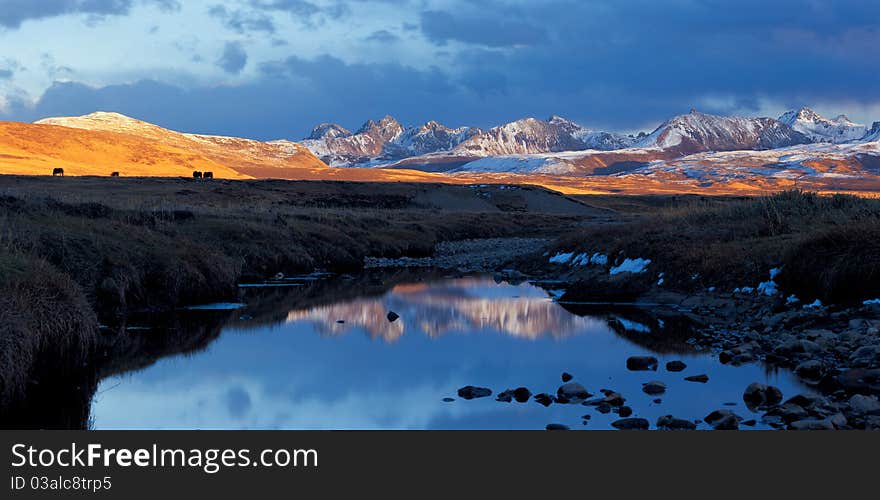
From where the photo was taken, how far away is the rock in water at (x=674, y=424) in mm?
13008

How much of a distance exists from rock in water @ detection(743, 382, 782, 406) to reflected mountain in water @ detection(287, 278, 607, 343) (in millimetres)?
8370

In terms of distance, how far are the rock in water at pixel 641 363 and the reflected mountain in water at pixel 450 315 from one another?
14.2ft

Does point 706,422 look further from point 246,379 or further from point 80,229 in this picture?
point 80,229

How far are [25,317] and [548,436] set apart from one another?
9459mm

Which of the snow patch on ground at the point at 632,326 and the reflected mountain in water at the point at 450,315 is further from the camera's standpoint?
the reflected mountain in water at the point at 450,315

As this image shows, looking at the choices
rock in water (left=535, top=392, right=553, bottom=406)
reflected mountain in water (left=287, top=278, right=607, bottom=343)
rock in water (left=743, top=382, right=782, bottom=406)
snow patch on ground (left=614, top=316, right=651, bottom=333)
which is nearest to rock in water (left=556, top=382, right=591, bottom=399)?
rock in water (left=535, top=392, right=553, bottom=406)

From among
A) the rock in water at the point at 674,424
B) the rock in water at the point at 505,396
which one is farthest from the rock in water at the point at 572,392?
the rock in water at the point at 674,424

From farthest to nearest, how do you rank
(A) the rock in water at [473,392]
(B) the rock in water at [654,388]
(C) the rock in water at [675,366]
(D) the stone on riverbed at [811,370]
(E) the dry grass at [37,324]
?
(C) the rock in water at [675,366]
(D) the stone on riverbed at [811,370]
(A) the rock in water at [473,392]
(B) the rock in water at [654,388]
(E) the dry grass at [37,324]

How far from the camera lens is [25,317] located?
15.4 metres

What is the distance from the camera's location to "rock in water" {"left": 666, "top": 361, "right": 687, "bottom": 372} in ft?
59.1

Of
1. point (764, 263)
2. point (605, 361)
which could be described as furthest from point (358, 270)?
point (605, 361)

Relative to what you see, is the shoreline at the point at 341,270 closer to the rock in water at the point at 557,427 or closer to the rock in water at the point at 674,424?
the rock in water at the point at 674,424

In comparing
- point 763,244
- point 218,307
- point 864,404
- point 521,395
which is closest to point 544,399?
point 521,395

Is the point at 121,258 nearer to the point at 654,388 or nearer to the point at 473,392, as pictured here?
the point at 473,392
